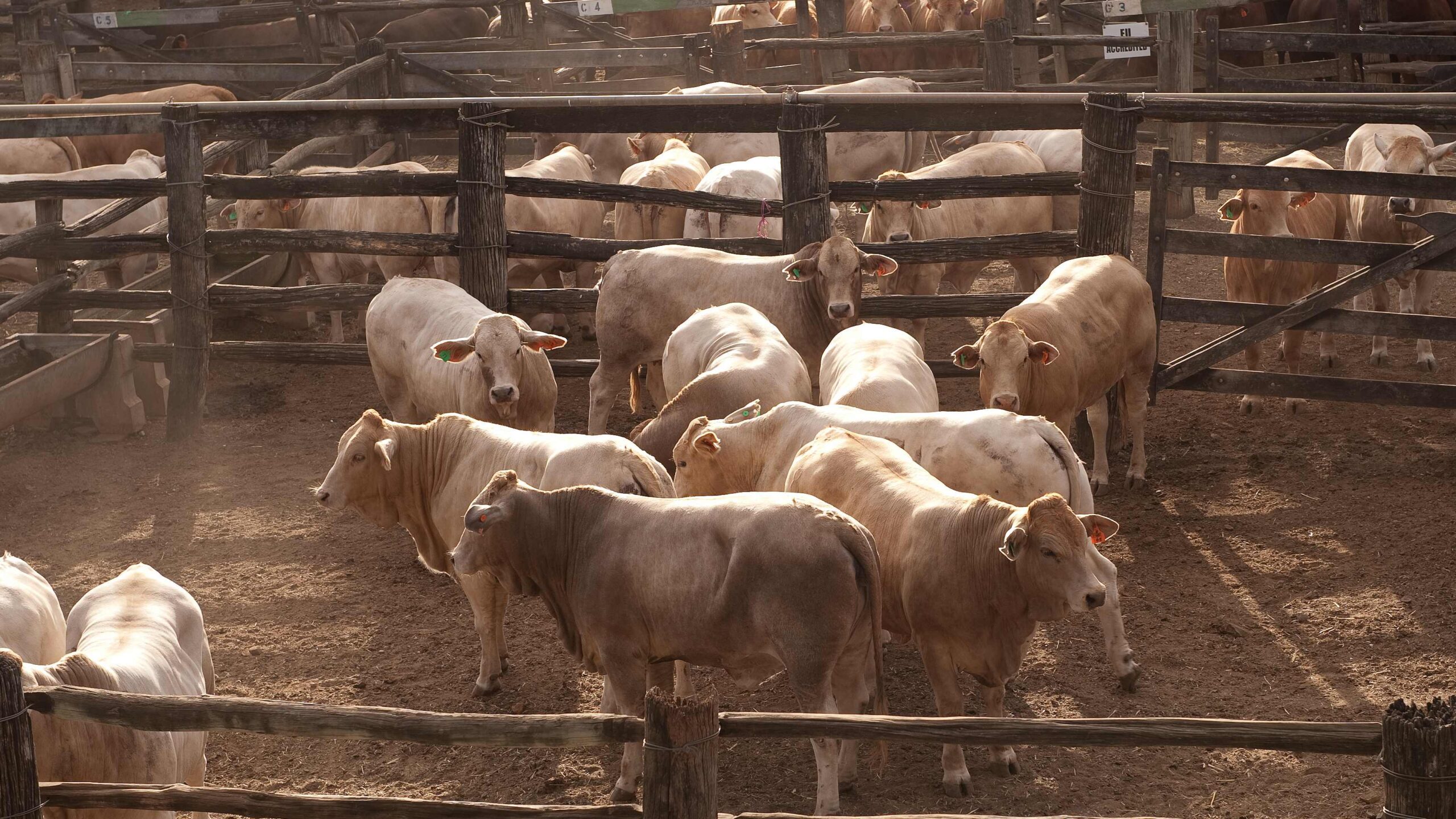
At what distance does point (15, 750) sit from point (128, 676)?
2.55 ft

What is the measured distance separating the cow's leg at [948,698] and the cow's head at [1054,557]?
0.50m

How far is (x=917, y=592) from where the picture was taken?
580 cm

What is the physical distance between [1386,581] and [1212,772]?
2.19m

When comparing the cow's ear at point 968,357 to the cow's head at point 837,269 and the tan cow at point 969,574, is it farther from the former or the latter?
the tan cow at point 969,574

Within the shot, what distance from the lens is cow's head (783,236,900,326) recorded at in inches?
348

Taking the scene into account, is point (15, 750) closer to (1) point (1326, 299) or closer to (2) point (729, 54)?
(1) point (1326, 299)

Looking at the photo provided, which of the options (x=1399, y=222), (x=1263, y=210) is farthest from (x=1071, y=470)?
(x=1399, y=222)

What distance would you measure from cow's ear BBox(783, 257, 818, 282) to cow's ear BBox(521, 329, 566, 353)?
152cm

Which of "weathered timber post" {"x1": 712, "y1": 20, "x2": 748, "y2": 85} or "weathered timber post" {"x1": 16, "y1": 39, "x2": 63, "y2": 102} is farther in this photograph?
"weathered timber post" {"x1": 16, "y1": 39, "x2": 63, "y2": 102}

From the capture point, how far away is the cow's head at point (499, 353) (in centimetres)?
818

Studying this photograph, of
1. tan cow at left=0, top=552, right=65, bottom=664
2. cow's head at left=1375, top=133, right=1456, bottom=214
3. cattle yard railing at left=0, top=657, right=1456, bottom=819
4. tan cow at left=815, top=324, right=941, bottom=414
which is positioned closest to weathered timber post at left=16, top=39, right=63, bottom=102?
tan cow at left=815, top=324, right=941, bottom=414

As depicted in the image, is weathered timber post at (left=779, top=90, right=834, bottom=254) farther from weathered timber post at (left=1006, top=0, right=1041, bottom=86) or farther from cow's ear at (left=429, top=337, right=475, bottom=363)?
weathered timber post at (left=1006, top=0, right=1041, bottom=86)

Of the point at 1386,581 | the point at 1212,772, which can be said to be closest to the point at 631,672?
the point at 1212,772

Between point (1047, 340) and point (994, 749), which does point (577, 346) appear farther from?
point (994, 749)
